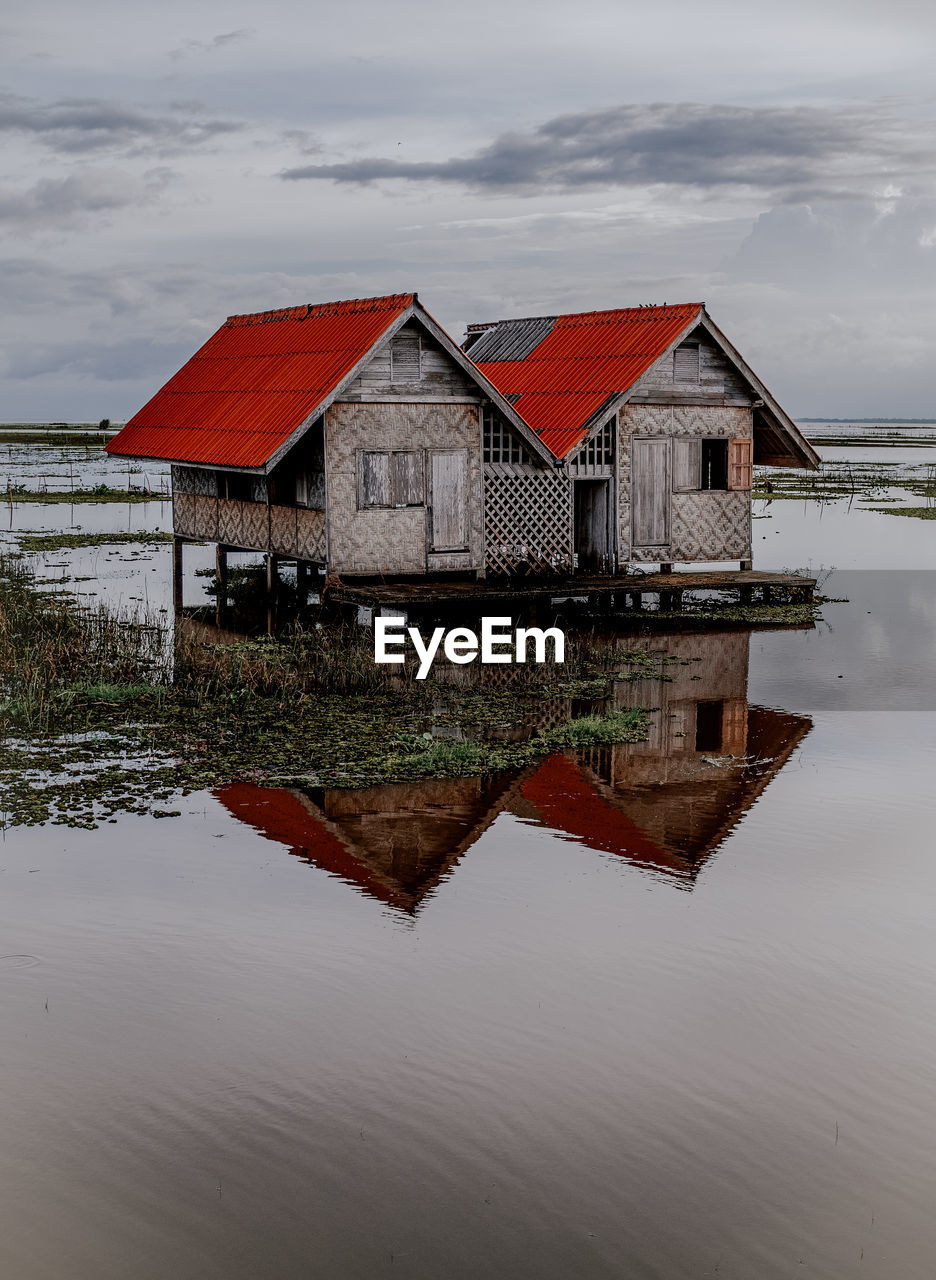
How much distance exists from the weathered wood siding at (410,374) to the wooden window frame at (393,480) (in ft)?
2.67

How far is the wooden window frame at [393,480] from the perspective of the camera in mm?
Answer: 22500

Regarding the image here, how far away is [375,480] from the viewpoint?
22.6 metres

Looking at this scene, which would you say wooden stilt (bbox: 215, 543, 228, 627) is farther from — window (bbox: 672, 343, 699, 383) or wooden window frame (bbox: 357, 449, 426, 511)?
window (bbox: 672, 343, 699, 383)

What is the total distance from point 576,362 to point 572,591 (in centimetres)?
540

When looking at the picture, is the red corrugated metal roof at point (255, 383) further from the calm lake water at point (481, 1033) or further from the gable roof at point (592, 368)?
the calm lake water at point (481, 1033)

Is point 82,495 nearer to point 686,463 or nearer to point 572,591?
point 686,463

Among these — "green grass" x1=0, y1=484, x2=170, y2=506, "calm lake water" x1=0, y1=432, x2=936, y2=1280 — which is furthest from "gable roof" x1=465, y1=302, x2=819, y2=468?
"green grass" x1=0, y1=484, x2=170, y2=506

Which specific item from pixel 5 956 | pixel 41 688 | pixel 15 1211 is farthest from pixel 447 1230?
pixel 41 688

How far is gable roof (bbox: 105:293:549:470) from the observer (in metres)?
22.0

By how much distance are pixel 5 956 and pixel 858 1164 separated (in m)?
5.12

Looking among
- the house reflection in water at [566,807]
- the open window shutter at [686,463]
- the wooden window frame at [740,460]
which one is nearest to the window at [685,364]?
the open window shutter at [686,463]

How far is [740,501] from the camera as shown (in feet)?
88.4

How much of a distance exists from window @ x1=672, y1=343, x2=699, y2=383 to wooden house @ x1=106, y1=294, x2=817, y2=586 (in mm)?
25

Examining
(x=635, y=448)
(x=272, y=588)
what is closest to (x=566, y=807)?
(x=272, y=588)
